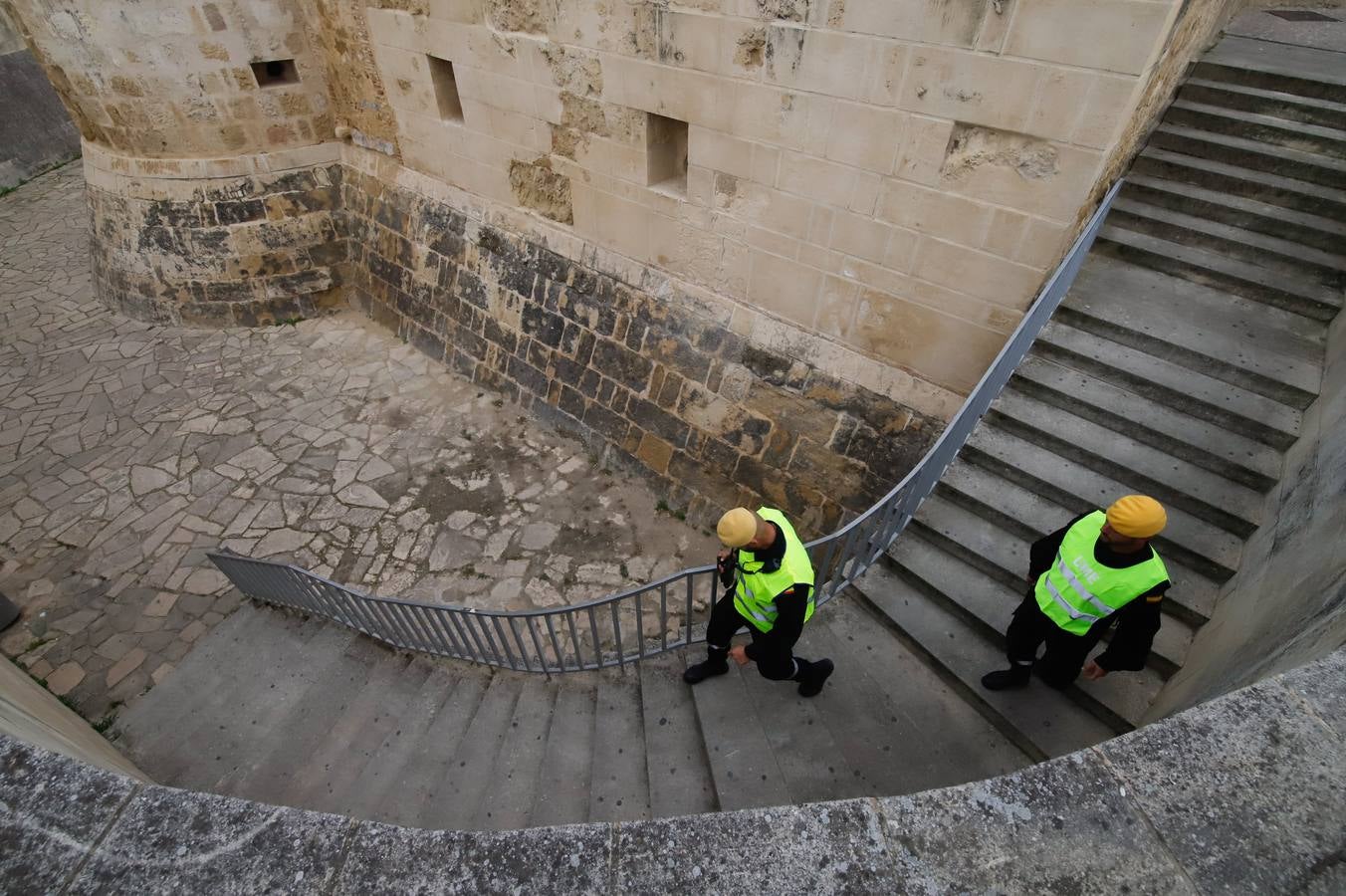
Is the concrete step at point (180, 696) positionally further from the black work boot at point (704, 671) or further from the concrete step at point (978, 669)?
the concrete step at point (978, 669)

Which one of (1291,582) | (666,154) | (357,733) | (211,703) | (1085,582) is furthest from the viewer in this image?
(666,154)

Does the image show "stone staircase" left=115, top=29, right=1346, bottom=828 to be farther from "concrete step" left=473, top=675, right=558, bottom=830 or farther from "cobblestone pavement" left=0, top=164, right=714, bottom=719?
"cobblestone pavement" left=0, top=164, right=714, bottom=719

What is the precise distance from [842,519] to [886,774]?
2.23m

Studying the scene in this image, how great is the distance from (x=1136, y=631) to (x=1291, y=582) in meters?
0.62

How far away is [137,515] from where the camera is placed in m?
6.12

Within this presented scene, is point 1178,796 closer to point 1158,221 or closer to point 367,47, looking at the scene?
point 1158,221

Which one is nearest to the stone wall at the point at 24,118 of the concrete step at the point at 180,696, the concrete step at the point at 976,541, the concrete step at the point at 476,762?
the concrete step at the point at 180,696

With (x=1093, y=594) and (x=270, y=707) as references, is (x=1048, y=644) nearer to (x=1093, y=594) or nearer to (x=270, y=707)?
(x=1093, y=594)

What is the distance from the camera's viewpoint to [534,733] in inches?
159

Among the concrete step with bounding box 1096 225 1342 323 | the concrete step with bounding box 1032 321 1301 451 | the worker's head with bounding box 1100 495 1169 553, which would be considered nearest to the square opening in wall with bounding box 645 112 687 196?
the concrete step with bounding box 1032 321 1301 451

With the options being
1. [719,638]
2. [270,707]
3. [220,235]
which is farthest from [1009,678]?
[220,235]

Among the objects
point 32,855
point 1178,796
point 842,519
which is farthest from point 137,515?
point 1178,796

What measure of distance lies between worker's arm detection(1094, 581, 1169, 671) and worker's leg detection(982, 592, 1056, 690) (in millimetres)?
258

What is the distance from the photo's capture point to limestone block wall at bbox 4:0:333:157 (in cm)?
682
